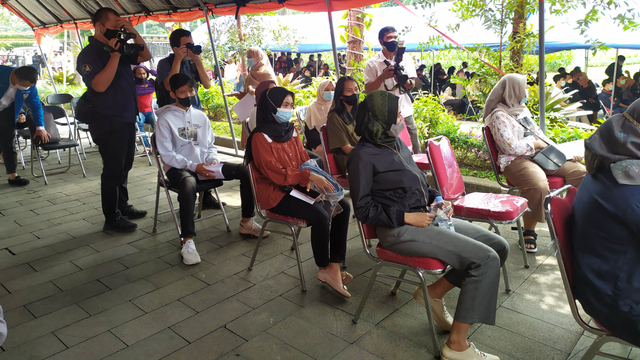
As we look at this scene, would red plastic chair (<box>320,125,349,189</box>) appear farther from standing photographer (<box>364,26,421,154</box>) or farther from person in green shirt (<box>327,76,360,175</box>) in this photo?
Result: standing photographer (<box>364,26,421,154</box>)

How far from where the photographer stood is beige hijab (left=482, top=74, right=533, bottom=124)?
368 centimetres

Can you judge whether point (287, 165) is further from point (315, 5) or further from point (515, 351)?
point (315, 5)

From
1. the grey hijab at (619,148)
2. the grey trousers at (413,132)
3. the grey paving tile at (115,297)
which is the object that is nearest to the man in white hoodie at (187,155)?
the grey paving tile at (115,297)

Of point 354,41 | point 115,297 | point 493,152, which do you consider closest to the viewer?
point 115,297

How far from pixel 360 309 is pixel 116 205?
2.71 m

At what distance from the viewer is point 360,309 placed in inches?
104

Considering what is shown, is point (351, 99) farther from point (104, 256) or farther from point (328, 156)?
point (104, 256)

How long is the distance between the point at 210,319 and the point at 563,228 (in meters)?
2.01

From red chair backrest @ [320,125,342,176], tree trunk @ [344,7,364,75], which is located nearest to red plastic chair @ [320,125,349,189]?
red chair backrest @ [320,125,342,176]

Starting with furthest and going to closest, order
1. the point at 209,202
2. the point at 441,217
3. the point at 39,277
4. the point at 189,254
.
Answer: the point at 209,202 < the point at 189,254 < the point at 39,277 < the point at 441,217

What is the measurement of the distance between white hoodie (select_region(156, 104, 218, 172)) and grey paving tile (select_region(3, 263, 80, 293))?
3.54 ft

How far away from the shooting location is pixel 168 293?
10.1 feet

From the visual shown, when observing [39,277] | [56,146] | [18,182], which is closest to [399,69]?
[39,277]

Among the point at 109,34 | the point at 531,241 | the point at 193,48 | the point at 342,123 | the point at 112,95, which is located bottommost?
the point at 531,241
